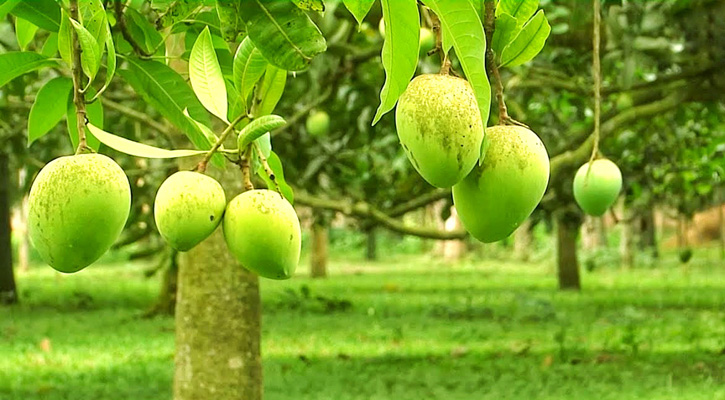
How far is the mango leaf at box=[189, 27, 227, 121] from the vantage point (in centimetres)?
84

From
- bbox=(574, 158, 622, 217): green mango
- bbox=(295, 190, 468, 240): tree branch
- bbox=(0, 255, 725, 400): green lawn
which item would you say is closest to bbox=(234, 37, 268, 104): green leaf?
bbox=(574, 158, 622, 217): green mango

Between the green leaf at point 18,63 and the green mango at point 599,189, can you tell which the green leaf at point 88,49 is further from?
the green mango at point 599,189

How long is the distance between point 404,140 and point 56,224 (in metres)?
0.25

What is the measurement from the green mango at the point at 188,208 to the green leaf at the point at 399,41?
0.18 metres

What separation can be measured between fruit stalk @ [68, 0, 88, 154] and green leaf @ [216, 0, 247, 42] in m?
0.13

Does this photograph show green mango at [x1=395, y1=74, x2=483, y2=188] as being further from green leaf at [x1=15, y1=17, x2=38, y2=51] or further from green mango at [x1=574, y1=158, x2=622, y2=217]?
green mango at [x1=574, y1=158, x2=622, y2=217]

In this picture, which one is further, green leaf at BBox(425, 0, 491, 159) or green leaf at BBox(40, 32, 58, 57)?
green leaf at BBox(40, 32, 58, 57)

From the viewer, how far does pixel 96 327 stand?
618 cm

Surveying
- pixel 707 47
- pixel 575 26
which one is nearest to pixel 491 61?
pixel 575 26

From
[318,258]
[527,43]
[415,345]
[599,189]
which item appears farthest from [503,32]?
[318,258]

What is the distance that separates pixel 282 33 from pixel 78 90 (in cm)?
17

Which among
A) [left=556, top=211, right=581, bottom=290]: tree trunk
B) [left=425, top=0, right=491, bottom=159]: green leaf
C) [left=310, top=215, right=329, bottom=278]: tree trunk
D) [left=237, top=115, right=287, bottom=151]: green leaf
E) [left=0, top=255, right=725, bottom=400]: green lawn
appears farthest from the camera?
[left=310, top=215, right=329, bottom=278]: tree trunk

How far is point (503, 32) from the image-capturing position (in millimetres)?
760

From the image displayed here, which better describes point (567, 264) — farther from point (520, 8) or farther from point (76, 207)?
point (76, 207)
